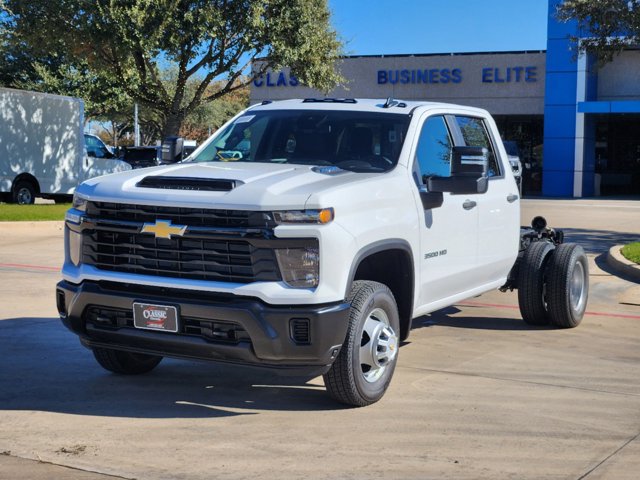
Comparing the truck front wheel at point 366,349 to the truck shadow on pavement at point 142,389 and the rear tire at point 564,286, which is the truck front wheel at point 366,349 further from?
the rear tire at point 564,286

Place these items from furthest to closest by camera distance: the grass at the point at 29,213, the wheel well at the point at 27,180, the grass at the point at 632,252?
the wheel well at the point at 27,180
the grass at the point at 29,213
the grass at the point at 632,252

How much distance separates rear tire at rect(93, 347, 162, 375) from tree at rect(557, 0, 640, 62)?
47.2ft

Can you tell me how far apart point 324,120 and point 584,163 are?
33.5 meters

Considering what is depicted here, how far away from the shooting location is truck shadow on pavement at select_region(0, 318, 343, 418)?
19.8 feet

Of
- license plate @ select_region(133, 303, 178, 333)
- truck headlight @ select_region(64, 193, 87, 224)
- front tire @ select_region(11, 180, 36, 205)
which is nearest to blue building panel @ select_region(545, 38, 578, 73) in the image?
front tire @ select_region(11, 180, 36, 205)

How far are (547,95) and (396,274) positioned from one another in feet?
111

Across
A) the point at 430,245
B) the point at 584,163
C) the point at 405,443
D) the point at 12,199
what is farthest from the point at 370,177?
the point at 584,163

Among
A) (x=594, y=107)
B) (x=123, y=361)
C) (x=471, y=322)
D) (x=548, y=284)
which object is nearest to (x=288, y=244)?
(x=123, y=361)

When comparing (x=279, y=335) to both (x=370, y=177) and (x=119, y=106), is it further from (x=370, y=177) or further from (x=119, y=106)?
(x=119, y=106)

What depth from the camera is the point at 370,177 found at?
618 cm

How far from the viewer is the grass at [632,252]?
532 inches

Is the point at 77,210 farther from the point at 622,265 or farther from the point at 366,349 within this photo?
the point at 622,265

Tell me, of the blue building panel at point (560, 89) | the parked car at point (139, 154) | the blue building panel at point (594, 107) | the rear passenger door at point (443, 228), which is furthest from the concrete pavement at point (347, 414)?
the blue building panel at point (560, 89)

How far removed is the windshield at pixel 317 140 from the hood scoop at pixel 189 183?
1145 millimetres
